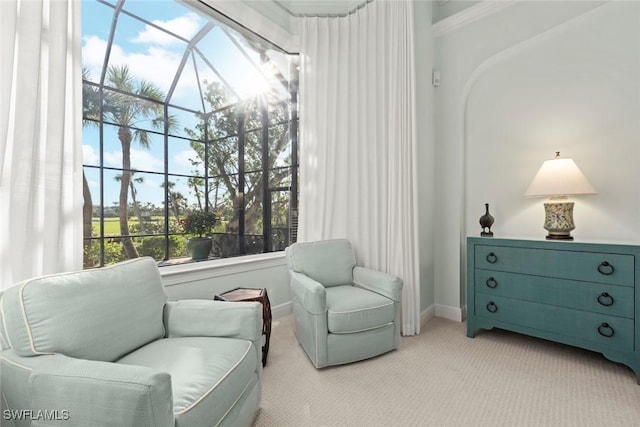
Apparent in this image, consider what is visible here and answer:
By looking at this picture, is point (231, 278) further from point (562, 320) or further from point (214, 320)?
point (562, 320)

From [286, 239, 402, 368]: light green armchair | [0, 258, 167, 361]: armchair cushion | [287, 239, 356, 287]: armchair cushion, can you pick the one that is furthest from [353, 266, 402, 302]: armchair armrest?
[0, 258, 167, 361]: armchair cushion

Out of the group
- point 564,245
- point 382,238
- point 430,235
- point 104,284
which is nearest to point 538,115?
point 564,245

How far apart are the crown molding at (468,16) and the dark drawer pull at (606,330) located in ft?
9.02

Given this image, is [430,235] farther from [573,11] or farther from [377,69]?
[573,11]

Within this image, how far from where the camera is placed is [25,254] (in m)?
1.41

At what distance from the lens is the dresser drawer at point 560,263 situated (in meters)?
1.94

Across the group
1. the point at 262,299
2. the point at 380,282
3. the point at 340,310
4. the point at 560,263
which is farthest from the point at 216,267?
the point at 560,263

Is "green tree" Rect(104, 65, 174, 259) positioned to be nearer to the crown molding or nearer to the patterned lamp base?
the crown molding

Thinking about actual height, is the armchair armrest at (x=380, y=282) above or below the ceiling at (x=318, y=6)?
below

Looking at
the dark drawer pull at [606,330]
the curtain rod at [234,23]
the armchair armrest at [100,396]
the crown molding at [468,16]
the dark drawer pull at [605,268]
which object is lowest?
the dark drawer pull at [606,330]

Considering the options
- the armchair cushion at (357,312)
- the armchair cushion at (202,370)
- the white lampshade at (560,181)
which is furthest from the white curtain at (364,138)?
the armchair cushion at (202,370)

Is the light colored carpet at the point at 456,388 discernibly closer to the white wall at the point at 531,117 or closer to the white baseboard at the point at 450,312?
the white baseboard at the point at 450,312

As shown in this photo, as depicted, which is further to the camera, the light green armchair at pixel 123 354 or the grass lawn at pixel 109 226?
the grass lawn at pixel 109 226

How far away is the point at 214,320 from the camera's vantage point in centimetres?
156
